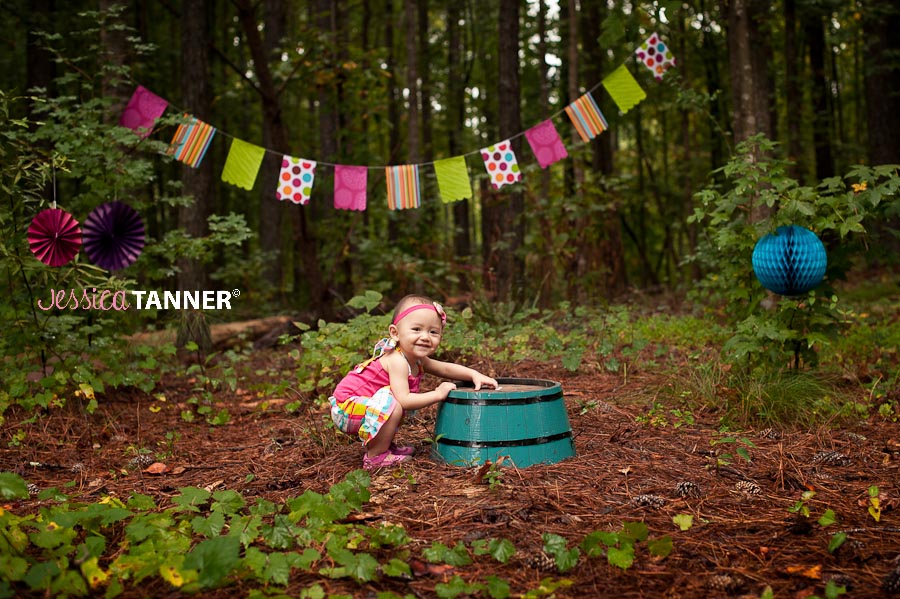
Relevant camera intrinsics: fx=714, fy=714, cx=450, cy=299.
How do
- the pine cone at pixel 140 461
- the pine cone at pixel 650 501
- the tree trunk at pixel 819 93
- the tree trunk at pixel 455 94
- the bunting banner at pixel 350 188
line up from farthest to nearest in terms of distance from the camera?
1. the tree trunk at pixel 455 94
2. the tree trunk at pixel 819 93
3. the bunting banner at pixel 350 188
4. the pine cone at pixel 140 461
5. the pine cone at pixel 650 501

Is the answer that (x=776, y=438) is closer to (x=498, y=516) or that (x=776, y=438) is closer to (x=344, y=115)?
(x=498, y=516)

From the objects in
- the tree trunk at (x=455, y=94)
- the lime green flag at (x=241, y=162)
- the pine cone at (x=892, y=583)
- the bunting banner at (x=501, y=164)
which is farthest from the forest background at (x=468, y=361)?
the tree trunk at (x=455, y=94)

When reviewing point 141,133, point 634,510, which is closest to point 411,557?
point 634,510

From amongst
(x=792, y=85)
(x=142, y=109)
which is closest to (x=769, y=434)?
(x=142, y=109)

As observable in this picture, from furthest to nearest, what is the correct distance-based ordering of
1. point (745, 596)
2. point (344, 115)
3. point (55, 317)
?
point (344, 115)
point (55, 317)
point (745, 596)

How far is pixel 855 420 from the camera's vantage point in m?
3.77

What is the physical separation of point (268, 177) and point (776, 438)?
1006 centimetres

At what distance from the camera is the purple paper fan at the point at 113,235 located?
193 inches

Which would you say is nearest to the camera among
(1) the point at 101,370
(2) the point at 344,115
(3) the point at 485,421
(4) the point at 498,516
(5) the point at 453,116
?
(4) the point at 498,516

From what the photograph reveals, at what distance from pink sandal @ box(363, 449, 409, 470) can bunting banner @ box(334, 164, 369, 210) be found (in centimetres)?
367

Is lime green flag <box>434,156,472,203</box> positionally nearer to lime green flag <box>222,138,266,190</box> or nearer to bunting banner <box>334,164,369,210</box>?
bunting banner <box>334,164,369,210</box>

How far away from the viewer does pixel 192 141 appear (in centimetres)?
596

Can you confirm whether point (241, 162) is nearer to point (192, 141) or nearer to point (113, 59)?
point (192, 141)

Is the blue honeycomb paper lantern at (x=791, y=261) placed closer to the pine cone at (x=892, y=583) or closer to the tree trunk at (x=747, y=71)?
the pine cone at (x=892, y=583)
